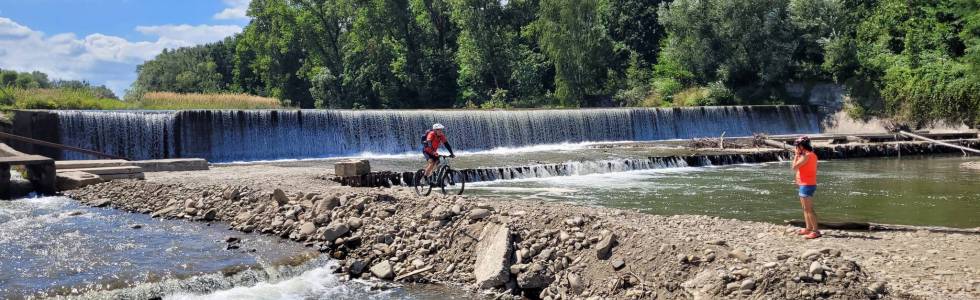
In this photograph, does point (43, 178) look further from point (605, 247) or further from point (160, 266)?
point (605, 247)

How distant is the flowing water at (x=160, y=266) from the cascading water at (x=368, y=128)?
12.9 meters

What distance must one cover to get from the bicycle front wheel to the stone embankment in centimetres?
87

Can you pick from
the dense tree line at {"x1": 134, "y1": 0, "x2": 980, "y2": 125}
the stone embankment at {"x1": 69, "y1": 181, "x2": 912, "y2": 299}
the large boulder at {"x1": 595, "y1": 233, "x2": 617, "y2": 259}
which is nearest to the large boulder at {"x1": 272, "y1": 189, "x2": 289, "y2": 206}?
the stone embankment at {"x1": 69, "y1": 181, "x2": 912, "y2": 299}

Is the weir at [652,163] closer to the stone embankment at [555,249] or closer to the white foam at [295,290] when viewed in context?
the stone embankment at [555,249]

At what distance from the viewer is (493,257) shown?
9.64 m

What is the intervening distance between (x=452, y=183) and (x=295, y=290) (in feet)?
18.6

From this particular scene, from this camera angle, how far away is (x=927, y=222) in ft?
40.9

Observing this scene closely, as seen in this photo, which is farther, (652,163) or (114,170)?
(652,163)

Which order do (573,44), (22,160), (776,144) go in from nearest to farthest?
1. (22,160)
2. (776,144)
3. (573,44)

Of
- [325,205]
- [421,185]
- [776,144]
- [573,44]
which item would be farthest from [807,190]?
[573,44]

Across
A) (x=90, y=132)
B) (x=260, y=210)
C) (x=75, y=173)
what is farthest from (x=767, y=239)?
(x=90, y=132)

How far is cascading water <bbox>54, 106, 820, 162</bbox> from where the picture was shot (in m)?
25.4

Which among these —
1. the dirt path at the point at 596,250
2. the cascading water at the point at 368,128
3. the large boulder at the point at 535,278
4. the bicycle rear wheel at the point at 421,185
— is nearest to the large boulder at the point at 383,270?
the dirt path at the point at 596,250

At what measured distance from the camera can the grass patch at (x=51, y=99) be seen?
1109 inches
